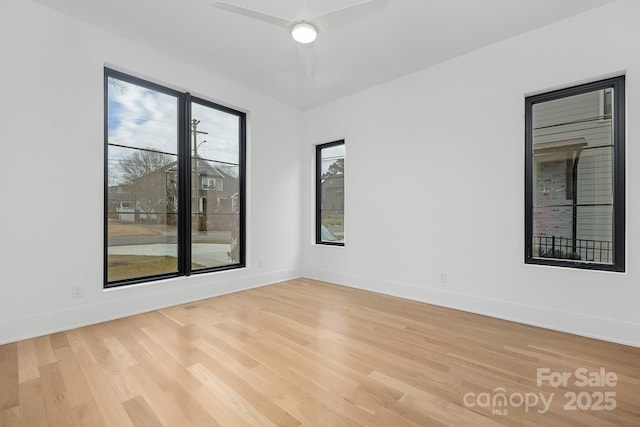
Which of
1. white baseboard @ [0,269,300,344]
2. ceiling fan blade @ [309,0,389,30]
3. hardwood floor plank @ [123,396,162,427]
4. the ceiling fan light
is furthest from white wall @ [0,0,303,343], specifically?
ceiling fan blade @ [309,0,389,30]

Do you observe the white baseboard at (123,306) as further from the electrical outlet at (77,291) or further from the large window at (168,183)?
the large window at (168,183)

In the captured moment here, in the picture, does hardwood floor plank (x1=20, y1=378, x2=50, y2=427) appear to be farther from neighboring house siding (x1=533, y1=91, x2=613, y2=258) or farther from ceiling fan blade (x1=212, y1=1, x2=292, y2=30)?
neighboring house siding (x1=533, y1=91, x2=613, y2=258)

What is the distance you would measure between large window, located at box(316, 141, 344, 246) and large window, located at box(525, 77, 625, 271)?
267 cm

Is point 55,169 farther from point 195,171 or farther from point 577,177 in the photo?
point 577,177

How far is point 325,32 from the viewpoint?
113 inches

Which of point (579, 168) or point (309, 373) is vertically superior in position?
point (579, 168)

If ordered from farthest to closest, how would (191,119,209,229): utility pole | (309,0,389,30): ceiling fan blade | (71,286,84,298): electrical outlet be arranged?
(191,119,209,229): utility pole < (71,286,84,298): electrical outlet < (309,0,389,30): ceiling fan blade

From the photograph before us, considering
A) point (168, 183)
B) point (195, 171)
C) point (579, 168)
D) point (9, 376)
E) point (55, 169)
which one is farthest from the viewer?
point (195, 171)

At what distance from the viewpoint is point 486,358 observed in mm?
2279

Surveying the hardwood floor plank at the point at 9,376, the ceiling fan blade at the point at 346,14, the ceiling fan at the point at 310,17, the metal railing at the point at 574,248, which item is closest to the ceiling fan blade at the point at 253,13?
the ceiling fan at the point at 310,17

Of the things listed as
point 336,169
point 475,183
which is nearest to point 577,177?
point 475,183

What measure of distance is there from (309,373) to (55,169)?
10.1 ft

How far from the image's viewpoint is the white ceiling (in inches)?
107

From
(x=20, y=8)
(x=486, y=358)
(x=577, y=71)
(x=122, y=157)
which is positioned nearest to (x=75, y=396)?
(x=122, y=157)
